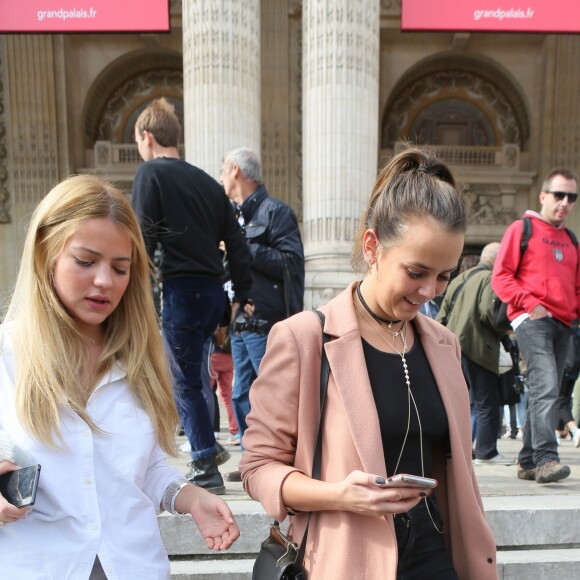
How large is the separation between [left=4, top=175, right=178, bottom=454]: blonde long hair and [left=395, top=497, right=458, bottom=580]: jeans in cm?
70

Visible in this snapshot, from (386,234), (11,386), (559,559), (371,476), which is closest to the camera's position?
(371,476)

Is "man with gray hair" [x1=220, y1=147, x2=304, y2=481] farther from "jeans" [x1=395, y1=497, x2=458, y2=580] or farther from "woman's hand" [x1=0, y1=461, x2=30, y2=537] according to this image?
"woman's hand" [x1=0, y1=461, x2=30, y2=537]

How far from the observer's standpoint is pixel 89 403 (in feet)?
5.24

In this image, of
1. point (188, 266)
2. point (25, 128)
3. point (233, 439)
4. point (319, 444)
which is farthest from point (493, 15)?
point (25, 128)

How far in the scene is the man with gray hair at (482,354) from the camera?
4.86 m

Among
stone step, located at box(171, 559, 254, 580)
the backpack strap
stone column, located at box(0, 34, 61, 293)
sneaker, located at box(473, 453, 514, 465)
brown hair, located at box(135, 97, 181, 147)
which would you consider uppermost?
stone column, located at box(0, 34, 61, 293)

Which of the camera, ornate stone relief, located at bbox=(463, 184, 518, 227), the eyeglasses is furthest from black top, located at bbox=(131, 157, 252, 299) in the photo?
ornate stone relief, located at bbox=(463, 184, 518, 227)

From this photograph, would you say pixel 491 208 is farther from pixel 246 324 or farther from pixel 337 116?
pixel 246 324

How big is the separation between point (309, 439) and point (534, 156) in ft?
63.1

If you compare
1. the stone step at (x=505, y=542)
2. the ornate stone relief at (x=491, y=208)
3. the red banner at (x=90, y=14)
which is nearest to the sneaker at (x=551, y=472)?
the stone step at (x=505, y=542)

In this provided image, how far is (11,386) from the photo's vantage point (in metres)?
1.54

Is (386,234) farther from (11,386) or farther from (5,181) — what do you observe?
(5,181)

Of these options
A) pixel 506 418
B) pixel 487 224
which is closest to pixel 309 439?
pixel 506 418

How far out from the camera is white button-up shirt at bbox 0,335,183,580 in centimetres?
147
